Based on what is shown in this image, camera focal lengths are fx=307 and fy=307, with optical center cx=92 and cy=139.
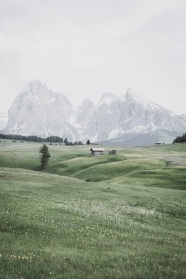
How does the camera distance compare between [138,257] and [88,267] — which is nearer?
[88,267]

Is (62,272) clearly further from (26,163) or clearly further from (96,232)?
(26,163)

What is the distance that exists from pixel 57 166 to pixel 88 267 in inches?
4490

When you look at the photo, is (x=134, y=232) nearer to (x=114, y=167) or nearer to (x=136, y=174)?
(x=136, y=174)

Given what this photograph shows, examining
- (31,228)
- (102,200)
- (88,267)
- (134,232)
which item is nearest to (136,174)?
(102,200)

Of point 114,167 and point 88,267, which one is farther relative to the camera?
point 114,167

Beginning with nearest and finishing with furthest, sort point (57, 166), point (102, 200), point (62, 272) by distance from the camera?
point (62, 272) < point (102, 200) < point (57, 166)

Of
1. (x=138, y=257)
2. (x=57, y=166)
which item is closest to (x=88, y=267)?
(x=138, y=257)

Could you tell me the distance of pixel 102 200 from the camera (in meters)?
38.8

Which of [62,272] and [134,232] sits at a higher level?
[62,272]

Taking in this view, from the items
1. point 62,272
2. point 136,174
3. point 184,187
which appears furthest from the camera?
point 136,174

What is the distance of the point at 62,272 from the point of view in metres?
12.4

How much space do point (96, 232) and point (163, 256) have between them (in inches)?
255

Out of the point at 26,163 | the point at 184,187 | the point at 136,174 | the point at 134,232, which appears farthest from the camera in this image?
the point at 26,163

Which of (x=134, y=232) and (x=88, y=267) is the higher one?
(x=88, y=267)
